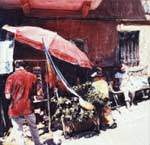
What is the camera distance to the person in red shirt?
8.14 feet

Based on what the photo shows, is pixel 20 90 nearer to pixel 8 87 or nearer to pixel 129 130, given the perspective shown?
pixel 8 87

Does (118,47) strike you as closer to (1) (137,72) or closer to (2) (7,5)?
(1) (137,72)

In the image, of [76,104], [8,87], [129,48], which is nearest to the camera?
[8,87]

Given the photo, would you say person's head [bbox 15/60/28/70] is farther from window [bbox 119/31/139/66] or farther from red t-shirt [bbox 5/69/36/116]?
window [bbox 119/31/139/66]

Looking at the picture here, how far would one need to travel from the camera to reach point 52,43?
2.57 meters

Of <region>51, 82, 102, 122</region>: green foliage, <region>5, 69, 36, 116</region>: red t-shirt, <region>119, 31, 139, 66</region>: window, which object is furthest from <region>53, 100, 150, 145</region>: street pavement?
<region>5, 69, 36, 116</region>: red t-shirt

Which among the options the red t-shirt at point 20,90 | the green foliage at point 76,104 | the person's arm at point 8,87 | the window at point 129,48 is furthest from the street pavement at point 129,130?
the person's arm at point 8,87

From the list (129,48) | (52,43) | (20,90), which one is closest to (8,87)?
(20,90)

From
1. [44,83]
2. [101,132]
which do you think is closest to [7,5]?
[44,83]

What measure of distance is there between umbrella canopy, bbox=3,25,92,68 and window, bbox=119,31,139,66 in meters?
0.26

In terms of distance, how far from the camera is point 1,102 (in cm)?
249

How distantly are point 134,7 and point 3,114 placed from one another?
107 cm

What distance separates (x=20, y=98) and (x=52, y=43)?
360 millimetres

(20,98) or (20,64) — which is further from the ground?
(20,64)
